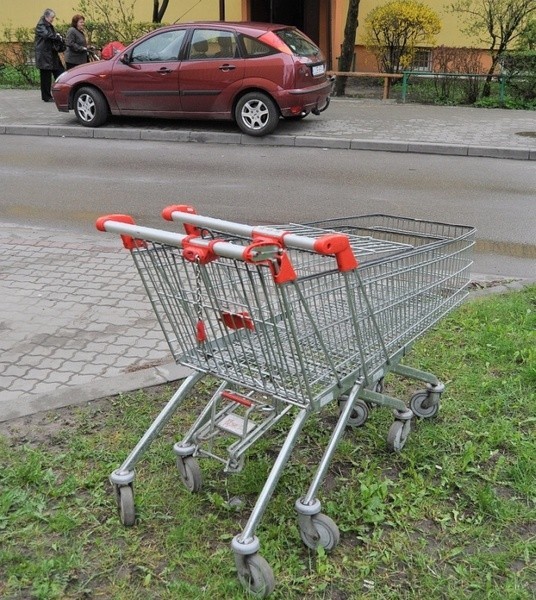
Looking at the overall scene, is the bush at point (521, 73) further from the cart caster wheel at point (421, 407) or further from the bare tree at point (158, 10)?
the cart caster wheel at point (421, 407)

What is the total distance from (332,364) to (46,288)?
360 cm

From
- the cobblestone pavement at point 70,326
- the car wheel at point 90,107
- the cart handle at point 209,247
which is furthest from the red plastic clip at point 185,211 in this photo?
the car wheel at point 90,107

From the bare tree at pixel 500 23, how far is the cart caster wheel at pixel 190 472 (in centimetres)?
1475

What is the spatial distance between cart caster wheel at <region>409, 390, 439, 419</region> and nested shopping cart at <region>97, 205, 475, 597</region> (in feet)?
1.07

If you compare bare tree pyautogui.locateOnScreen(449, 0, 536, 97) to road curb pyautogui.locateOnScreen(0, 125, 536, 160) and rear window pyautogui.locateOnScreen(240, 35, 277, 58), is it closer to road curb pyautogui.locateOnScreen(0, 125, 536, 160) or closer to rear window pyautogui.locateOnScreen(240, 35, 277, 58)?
road curb pyautogui.locateOnScreen(0, 125, 536, 160)

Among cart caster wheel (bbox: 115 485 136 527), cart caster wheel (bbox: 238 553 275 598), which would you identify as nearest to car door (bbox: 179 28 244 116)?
cart caster wheel (bbox: 115 485 136 527)

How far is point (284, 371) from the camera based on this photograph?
2.70 meters

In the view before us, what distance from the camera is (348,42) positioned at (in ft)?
56.2

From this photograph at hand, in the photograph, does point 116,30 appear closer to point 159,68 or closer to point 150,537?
point 159,68

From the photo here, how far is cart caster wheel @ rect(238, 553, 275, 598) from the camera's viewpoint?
2539 mm

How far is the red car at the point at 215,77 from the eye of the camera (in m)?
11.8

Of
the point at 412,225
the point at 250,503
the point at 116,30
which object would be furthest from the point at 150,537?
the point at 116,30

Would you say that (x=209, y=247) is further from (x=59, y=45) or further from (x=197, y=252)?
(x=59, y=45)

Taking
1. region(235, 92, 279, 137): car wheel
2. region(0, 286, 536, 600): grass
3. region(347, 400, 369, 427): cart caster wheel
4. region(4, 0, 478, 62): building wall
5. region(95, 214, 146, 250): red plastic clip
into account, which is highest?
region(4, 0, 478, 62): building wall
